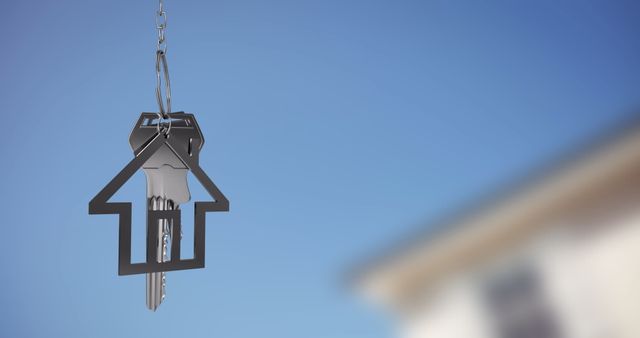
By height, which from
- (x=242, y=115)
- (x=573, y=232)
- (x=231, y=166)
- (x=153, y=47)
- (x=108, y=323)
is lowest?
(x=108, y=323)

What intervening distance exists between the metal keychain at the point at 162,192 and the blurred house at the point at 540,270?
0.79m

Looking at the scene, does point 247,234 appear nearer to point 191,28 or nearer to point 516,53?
point 191,28

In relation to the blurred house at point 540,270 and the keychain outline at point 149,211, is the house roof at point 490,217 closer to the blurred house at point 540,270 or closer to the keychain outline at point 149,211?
the blurred house at point 540,270

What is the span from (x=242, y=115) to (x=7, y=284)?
749 millimetres

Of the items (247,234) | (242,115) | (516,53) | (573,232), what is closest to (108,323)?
(247,234)

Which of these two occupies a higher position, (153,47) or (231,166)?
(153,47)

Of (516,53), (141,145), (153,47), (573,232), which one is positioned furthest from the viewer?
(516,53)

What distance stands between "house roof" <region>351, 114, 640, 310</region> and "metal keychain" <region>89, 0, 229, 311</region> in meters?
0.81

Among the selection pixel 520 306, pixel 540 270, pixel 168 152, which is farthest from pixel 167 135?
pixel 540 270

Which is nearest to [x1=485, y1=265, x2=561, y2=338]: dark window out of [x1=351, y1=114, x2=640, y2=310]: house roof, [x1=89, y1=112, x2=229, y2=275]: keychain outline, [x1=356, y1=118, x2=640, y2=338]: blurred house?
[x1=356, y1=118, x2=640, y2=338]: blurred house

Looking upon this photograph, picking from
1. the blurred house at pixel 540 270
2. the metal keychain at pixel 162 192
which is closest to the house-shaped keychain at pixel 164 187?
the metal keychain at pixel 162 192

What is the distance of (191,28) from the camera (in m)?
1.70

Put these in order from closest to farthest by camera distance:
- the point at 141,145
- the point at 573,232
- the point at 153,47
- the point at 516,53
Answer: the point at 141,145 < the point at 573,232 < the point at 153,47 < the point at 516,53

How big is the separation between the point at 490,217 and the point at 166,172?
1.04m
